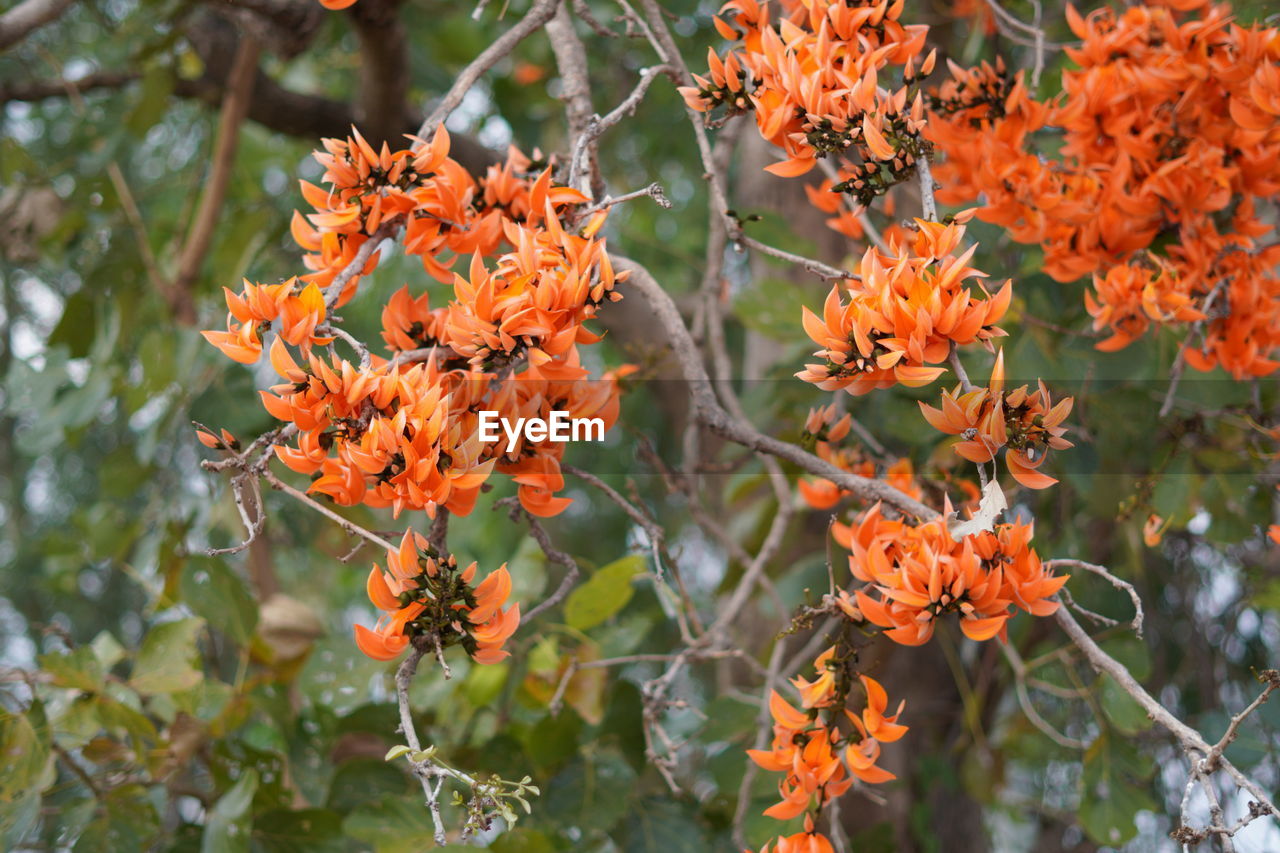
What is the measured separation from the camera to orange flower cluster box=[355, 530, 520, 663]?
1.82 ft

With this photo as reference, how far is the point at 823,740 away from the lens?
64cm

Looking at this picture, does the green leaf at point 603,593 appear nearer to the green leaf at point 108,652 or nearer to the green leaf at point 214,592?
the green leaf at point 214,592

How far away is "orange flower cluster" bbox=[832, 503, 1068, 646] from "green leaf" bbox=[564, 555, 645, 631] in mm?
488

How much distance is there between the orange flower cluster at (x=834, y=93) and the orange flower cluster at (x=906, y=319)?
0.06 m

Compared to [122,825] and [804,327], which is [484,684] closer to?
[122,825]

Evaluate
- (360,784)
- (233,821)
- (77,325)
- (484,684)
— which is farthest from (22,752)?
(77,325)

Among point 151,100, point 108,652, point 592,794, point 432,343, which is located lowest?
point 592,794

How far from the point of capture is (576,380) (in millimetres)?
621

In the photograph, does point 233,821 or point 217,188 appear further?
point 217,188

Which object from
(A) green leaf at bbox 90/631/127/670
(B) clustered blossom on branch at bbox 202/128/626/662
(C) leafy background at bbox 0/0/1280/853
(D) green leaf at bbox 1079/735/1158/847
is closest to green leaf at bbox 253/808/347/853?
(C) leafy background at bbox 0/0/1280/853

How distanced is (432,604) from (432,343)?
18cm

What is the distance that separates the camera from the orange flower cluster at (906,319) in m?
0.55

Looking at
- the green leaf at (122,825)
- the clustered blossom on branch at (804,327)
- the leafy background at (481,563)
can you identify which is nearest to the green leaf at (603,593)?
the leafy background at (481,563)

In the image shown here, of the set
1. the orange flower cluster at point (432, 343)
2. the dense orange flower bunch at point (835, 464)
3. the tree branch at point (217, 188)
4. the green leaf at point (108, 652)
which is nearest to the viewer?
the orange flower cluster at point (432, 343)
